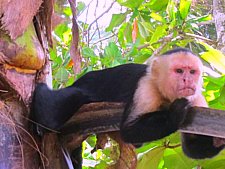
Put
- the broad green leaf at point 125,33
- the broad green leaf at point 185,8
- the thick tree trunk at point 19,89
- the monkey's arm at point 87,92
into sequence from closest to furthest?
the thick tree trunk at point 19,89 < the monkey's arm at point 87,92 < the broad green leaf at point 185,8 < the broad green leaf at point 125,33

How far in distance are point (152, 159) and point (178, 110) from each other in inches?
11.2

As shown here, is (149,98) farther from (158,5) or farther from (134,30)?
(134,30)

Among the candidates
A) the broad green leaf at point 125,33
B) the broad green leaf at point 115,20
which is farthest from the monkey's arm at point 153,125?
the broad green leaf at point 125,33

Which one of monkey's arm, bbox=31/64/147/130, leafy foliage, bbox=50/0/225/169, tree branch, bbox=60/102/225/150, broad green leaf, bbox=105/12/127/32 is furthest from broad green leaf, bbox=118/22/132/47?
tree branch, bbox=60/102/225/150

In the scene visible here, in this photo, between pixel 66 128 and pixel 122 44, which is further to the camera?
pixel 122 44

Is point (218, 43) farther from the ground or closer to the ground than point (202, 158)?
farther from the ground

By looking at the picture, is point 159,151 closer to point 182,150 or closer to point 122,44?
point 182,150

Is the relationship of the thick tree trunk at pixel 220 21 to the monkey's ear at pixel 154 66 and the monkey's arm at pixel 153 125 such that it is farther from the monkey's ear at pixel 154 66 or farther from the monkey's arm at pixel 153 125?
the monkey's arm at pixel 153 125

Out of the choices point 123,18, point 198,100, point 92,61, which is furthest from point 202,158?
point 123,18

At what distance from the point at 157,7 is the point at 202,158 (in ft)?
3.73

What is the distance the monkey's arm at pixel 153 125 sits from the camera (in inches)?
51.4

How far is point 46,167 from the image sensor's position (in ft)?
4.04

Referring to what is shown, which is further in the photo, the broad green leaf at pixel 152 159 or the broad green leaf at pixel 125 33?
the broad green leaf at pixel 125 33

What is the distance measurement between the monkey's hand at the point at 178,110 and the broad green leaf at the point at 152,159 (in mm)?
207
